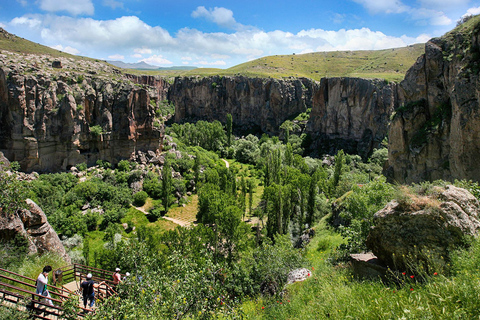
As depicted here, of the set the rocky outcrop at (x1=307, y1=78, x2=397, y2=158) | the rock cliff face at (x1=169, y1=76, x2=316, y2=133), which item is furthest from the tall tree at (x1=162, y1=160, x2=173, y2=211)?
the rock cliff face at (x1=169, y1=76, x2=316, y2=133)

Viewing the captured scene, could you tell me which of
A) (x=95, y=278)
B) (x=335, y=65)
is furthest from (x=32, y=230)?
(x=335, y=65)

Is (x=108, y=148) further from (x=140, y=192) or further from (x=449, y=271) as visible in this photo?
(x=449, y=271)

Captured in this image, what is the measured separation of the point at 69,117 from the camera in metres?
39.7

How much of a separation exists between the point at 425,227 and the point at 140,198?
38.0 m

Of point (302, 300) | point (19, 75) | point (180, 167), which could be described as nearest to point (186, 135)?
point (180, 167)

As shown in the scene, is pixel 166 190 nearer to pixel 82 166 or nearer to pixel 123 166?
pixel 123 166

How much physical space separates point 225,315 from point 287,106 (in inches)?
3302

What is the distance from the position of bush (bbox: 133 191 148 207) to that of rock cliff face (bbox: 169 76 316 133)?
56085 mm

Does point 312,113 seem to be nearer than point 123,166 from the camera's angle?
No

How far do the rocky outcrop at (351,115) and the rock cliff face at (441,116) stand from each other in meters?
37.3

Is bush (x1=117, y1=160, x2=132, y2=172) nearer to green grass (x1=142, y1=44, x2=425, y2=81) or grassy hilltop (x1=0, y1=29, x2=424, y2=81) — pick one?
grassy hilltop (x1=0, y1=29, x2=424, y2=81)

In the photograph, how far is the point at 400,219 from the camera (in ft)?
30.4

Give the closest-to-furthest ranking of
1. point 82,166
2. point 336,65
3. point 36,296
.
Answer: point 36,296
point 82,166
point 336,65

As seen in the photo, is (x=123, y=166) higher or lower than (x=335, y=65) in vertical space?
lower
